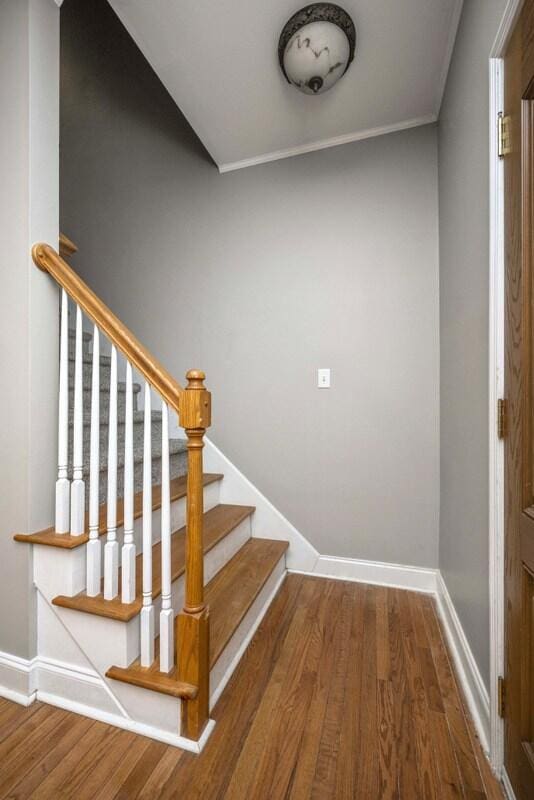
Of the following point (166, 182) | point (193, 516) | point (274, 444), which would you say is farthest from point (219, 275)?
point (193, 516)

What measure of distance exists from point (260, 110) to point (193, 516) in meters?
2.05

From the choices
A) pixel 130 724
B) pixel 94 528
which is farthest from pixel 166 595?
pixel 130 724

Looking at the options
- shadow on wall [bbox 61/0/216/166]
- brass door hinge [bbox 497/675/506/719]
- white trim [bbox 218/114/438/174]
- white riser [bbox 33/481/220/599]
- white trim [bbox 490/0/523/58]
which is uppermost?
shadow on wall [bbox 61/0/216/166]

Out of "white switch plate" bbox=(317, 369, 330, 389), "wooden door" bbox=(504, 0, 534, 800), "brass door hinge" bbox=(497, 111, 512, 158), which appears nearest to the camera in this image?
A: "wooden door" bbox=(504, 0, 534, 800)

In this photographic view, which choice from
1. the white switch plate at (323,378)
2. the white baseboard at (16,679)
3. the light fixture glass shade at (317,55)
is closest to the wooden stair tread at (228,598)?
the white baseboard at (16,679)

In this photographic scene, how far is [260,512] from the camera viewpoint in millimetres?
2242

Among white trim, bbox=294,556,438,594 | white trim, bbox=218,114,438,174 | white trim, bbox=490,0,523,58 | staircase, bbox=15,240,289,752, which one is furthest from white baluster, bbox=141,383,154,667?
white trim, bbox=218,114,438,174

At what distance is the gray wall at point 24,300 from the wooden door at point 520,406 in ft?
4.84

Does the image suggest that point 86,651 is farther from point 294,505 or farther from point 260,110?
point 260,110

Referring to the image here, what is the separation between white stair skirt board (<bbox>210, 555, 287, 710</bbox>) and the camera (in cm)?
128

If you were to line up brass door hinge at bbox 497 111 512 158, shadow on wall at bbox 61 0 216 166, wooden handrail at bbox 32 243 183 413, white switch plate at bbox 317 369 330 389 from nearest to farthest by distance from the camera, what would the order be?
brass door hinge at bbox 497 111 512 158 → wooden handrail at bbox 32 243 183 413 → white switch plate at bbox 317 369 330 389 → shadow on wall at bbox 61 0 216 166

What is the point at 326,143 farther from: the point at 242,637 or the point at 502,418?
the point at 242,637

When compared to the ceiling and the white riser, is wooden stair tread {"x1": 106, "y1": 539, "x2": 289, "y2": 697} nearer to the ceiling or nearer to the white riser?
the white riser

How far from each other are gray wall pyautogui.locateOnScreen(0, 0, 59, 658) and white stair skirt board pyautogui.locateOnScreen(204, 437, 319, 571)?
1.13 m
